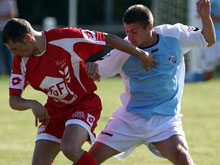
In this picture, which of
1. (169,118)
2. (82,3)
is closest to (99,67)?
(169,118)

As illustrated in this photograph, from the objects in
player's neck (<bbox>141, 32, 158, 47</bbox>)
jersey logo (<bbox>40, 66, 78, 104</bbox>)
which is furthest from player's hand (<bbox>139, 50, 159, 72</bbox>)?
jersey logo (<bbox>40, 66, 78, 104</bbox>)

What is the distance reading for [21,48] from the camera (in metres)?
6.01

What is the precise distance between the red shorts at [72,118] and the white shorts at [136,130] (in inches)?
7.2

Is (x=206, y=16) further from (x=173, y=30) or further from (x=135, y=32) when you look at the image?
(x=135, y=32)

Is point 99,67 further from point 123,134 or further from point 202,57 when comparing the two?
point 202,57

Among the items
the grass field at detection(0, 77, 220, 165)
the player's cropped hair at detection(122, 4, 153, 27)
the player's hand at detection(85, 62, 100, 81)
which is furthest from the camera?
the grass field at detection(0, 77, 220, 165)

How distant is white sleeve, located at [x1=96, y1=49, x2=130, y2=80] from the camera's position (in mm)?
Result: 6422

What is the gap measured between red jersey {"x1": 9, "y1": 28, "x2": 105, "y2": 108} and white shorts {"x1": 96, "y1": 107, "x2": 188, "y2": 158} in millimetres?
368

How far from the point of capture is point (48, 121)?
20.3ft

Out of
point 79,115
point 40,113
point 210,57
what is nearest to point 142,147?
point 79,115

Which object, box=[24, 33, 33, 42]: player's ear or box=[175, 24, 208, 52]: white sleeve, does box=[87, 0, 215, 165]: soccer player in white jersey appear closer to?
box=[175, 24, 208, 52]: white sleeve

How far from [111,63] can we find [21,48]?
82cm

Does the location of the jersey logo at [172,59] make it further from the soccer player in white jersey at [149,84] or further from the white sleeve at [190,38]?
the white sleeve at [190,38]

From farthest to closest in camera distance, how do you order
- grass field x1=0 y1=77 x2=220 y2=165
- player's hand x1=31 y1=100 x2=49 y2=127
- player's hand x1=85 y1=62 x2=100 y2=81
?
grass field x1=0 y1=77 x2=220 y2=165 → player's hand x1=85 y1=62 x2=100 y2=81 → player's hand x1=31 y1=100 x2=49 y2=127
